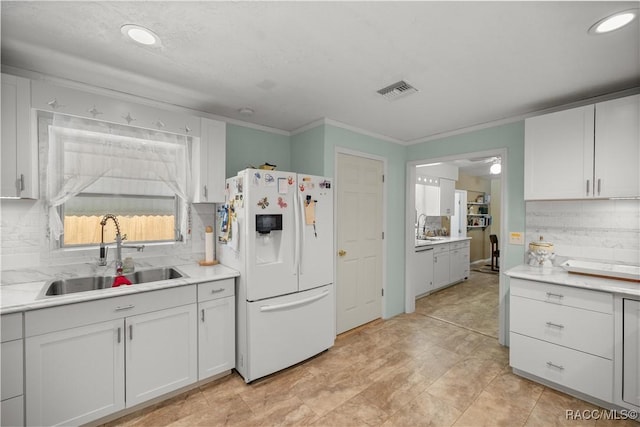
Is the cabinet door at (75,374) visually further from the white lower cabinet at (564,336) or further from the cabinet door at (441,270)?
the cabinet door at (441,270)

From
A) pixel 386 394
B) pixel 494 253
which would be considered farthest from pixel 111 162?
pixel 494 253

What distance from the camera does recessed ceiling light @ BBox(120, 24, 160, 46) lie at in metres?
1.53

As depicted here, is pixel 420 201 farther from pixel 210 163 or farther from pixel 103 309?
pixel 103 309

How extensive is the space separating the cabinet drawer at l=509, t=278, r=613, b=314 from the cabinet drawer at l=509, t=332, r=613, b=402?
36 cm

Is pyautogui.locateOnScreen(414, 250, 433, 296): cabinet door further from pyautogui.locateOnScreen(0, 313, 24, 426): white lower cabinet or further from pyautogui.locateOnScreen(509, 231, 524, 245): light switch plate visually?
pyautogui.locateOnScreen(0, 313, 24, 426): white lower cabinet

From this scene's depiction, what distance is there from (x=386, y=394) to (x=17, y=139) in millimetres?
3219

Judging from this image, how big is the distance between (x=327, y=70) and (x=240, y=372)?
8.47 ft

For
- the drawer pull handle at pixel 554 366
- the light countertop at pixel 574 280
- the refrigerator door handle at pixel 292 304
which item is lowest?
the drawer pull handle at pixel 554 366

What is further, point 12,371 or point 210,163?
point 210,163

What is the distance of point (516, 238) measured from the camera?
2887 mm

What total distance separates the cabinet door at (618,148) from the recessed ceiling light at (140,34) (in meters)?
3.29

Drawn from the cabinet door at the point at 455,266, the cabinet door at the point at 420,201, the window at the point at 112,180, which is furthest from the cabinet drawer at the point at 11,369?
the cabinet door at the point at 455,266

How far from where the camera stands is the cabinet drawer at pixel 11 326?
4.96 ft

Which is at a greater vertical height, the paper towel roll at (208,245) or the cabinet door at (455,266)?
the paper towel roll at (208,245)
